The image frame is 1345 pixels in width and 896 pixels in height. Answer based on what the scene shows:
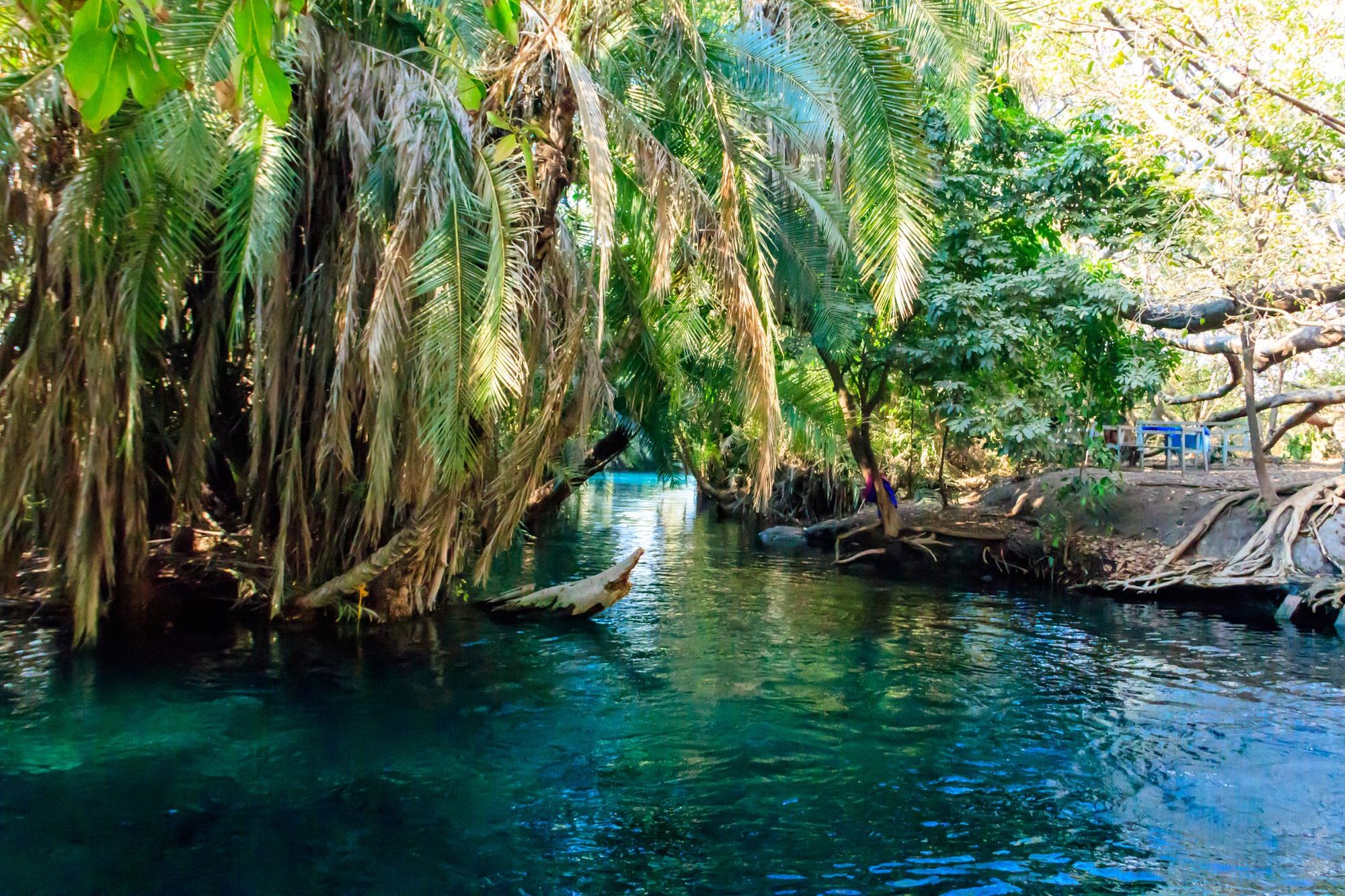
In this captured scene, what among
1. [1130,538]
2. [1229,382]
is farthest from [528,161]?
[1229,382]

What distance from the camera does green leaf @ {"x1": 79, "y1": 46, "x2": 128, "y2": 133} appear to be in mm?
2271

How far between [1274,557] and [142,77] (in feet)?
47.3

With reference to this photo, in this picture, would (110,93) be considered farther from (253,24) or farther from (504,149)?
(504,149)

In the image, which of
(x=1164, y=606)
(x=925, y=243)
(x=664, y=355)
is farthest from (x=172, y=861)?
(x=1164, y=606)

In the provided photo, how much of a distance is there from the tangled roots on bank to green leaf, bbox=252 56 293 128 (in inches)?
530

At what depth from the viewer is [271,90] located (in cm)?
242

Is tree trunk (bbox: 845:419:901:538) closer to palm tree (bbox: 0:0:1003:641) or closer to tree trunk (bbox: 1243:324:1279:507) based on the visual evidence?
tree trunk (bbox: 1243:324:1279:507)

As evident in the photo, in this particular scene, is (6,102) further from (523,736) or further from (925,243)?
(925,243)

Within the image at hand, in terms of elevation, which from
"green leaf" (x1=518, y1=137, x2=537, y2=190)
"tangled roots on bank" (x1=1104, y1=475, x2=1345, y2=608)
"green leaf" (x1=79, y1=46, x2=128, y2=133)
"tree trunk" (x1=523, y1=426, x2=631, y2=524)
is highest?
"green leaf" (x1=518, y1=137, x2=537, y2=190)

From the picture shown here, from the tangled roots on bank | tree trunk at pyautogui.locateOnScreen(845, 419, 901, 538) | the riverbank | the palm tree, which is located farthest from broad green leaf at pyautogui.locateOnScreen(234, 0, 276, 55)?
tree trunk at pyautogui.locateOnScreen(845, 419, 901, 538)

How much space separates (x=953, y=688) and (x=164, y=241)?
24.5 feet

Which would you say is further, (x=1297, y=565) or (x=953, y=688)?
(x=1297, y=565)

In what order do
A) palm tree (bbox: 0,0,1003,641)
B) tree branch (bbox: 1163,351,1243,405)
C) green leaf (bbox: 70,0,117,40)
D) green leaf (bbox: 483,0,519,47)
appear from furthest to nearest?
Result: tree branch (bbox: 1163,351,1243,405), palm tree (bbox: 0,0,1003,641), green leaf (bbox: 483,0,519,47), green leaf (bbox: 70,0,117,40)

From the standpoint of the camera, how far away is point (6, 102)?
669 cm
